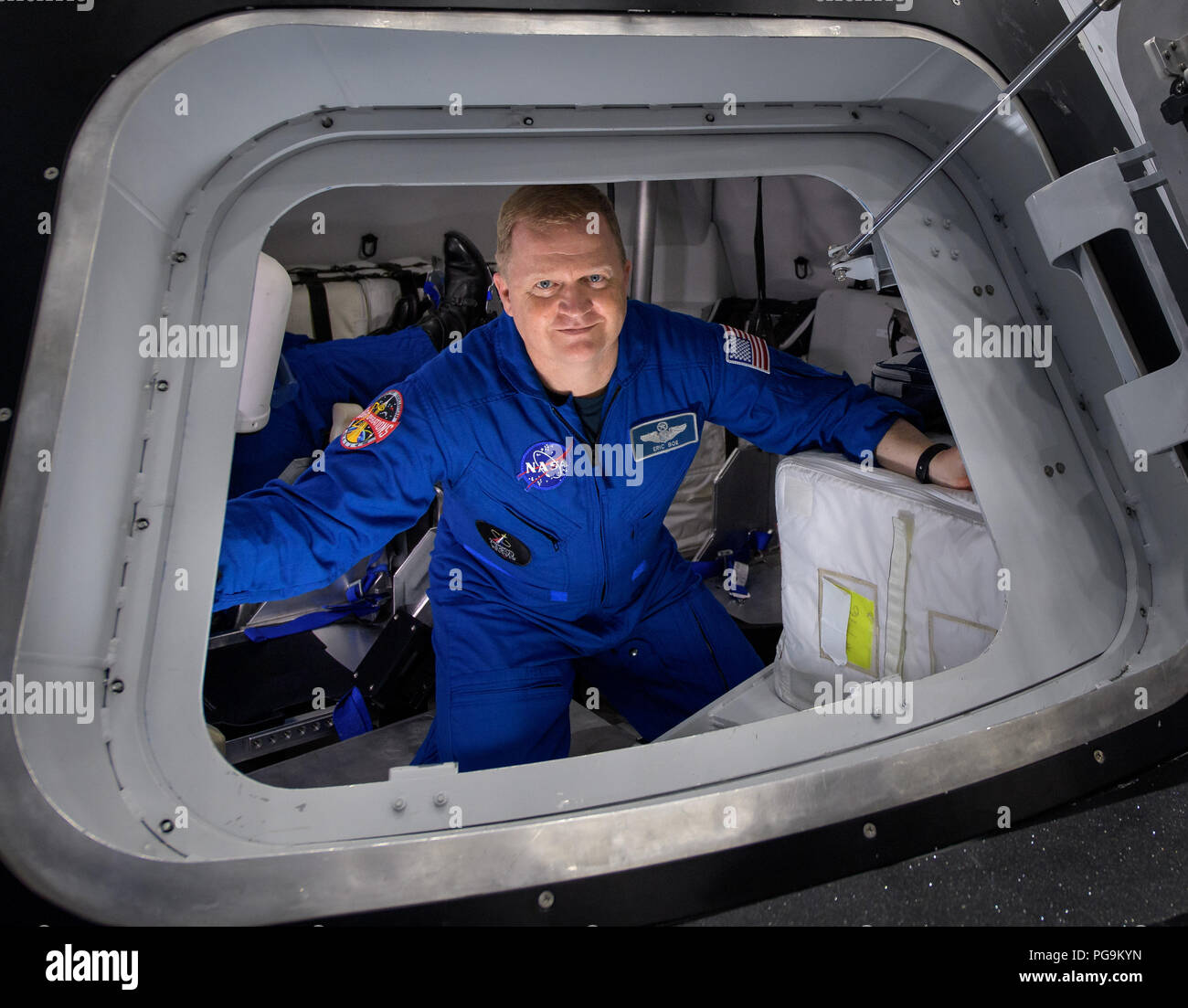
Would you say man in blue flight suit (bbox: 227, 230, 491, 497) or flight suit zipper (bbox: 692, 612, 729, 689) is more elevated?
man in blue flight suit (bbox: 227, 230, 491, 497)

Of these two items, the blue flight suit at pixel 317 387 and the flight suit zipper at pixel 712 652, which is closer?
the flight suit zipper at pixel 712 652

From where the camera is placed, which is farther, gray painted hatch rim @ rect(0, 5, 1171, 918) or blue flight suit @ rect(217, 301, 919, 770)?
blue flight suit @ rect(217, 301, 919, 770)

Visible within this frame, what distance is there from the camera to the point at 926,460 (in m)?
1.59

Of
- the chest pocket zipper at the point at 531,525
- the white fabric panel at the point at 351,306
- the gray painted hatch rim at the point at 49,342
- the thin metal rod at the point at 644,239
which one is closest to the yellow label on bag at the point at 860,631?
the chest pocket zipper at the point at 531,525

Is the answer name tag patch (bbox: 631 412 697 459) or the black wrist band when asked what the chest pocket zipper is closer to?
name tag patch (bbox: 631 412 697 459)

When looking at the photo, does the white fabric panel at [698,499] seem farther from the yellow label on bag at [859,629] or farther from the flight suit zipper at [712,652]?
the yellow label on bag at [859,629]

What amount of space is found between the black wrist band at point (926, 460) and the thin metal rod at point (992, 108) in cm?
39

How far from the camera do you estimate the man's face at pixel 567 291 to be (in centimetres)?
165

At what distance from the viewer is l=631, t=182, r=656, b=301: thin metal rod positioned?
3.32m

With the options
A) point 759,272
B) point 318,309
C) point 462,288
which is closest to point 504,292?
point 462,288

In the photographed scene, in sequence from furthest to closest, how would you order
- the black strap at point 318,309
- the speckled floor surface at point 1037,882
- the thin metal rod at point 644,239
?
the thin metal rod at point 644,239 < the black strap at point 318,309 < the speckled floor surface at point 1037,882

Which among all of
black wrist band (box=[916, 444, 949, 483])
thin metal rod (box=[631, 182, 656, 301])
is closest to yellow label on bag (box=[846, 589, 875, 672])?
black wrist band (box=[916, 444, 949, 483])

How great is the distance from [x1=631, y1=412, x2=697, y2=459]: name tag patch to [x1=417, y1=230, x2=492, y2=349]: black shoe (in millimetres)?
1341
